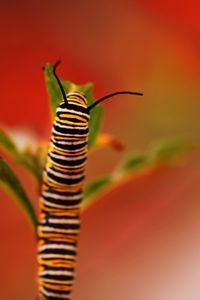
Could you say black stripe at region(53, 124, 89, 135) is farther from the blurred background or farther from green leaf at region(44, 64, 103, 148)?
the blurred background

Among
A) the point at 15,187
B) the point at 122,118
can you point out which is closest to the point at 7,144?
the point at 15,187

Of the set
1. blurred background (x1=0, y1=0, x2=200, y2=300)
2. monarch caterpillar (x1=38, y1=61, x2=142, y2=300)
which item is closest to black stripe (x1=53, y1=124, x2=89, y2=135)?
monarch caterpillar (x1=38, y1=61, x2=142, y2=300)

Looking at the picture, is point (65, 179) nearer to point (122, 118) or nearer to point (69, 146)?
point (69, 146)

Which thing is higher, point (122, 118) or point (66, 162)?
point (122, 118)

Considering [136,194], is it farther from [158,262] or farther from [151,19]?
[151,19]

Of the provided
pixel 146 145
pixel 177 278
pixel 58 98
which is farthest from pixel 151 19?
pixel 58 98

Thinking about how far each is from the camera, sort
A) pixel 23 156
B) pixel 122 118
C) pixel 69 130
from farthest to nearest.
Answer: pixel 122 118
pixel 23 156
pixel 69 130

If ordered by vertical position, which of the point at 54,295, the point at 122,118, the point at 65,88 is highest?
the point at 122,118
